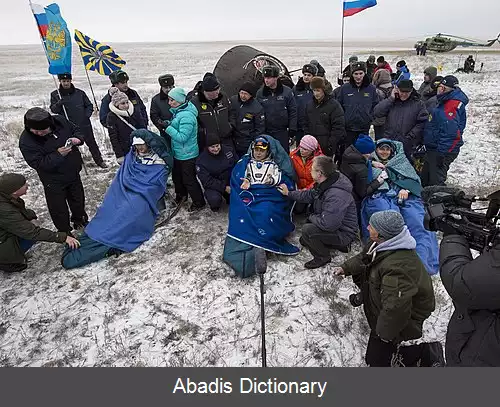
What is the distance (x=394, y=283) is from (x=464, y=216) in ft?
1.94

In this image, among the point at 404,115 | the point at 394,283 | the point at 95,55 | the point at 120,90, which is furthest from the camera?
the point at 95,55

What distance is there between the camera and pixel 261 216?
414cm

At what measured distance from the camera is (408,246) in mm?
2275

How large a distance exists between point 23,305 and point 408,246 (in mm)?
3846

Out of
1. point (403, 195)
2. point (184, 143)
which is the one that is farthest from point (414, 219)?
point (184, 143)

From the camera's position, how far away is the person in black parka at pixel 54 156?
3.99 metres

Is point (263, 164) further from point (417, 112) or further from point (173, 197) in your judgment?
point (417, 112)

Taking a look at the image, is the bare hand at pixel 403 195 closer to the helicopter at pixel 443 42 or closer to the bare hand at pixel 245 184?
the bare hand at pixel 245 184

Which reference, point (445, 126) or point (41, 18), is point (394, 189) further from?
point (41, 18)

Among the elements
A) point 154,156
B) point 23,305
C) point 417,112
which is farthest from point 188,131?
point 417,112

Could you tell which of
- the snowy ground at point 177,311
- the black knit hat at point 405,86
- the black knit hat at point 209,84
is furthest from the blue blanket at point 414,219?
the black knit hat at point 209,84

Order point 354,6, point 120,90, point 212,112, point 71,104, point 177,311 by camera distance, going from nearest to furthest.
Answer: point 177,311 < point 212,112 < point 120,90 < point 71,104 < point 354,6

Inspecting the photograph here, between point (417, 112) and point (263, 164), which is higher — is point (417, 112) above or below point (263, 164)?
above

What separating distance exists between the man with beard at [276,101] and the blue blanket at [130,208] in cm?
188
